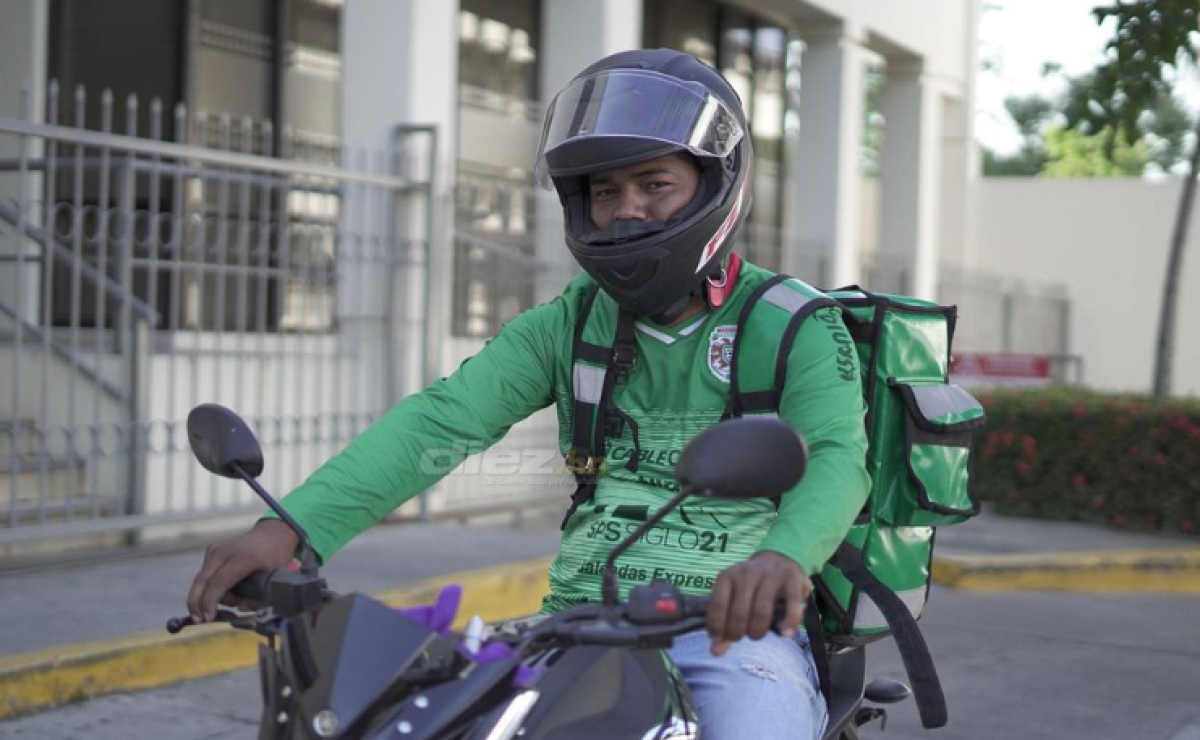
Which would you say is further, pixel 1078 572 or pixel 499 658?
pixel 1078 572

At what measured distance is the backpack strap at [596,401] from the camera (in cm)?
291

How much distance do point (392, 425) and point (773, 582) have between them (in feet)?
2.91

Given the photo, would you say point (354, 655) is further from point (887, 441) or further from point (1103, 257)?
point (1103, 257)

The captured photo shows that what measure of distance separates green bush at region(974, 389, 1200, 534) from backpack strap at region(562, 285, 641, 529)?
25.6 feet

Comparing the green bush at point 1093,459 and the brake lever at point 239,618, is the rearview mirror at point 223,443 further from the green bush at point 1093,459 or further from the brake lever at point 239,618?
the green bush at point 1093,459

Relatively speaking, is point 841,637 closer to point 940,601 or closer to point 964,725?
point 964,725

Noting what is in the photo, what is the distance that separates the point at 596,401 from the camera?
2.93 meters

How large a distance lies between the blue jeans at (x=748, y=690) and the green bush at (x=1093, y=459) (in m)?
8.02

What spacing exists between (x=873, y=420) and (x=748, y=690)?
759 millimetres

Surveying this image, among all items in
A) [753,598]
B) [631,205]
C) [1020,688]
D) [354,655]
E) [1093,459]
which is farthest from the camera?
[1093,459]

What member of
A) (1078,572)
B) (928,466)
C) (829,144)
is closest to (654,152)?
(928,466)

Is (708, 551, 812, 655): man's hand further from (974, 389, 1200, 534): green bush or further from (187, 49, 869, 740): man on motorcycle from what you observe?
(974, 389, 1200, 534): green bush

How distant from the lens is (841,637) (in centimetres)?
297

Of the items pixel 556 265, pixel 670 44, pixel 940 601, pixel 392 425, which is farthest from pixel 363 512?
pixel 670 44
